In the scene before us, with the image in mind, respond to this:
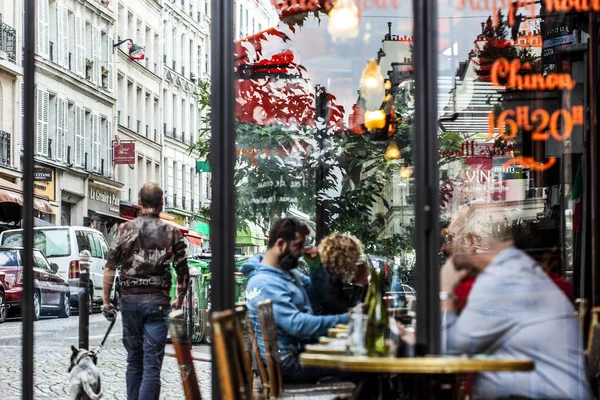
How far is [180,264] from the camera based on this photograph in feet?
22.1

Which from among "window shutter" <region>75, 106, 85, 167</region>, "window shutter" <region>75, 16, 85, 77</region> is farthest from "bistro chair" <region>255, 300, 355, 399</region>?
"window shutter" <region>75, 106, 85, 167</region>

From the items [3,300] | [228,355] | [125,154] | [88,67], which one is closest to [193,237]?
[125,154]

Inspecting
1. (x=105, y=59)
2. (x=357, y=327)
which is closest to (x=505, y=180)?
(x=105, y=59)

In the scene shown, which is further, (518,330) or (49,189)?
(49,189)

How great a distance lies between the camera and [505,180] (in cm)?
1032

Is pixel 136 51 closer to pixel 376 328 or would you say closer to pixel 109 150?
pixel 109 150

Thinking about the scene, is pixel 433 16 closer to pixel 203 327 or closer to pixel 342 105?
pixel 203 327

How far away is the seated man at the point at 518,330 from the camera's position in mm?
3756

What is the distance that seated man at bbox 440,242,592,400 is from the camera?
148 inches

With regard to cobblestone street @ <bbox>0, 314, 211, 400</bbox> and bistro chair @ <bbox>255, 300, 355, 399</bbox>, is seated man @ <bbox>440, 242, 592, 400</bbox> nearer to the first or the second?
bistro chair @ <bbox>255, 300, 355, 399</bbox>

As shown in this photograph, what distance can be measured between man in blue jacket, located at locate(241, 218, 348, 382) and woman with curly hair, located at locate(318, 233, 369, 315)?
0.17 meters

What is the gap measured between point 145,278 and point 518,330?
3.28 meters

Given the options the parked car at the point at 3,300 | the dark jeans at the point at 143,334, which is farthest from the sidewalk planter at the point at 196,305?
the parked car at the point at 3,300

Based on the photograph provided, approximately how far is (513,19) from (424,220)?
4185 mm
